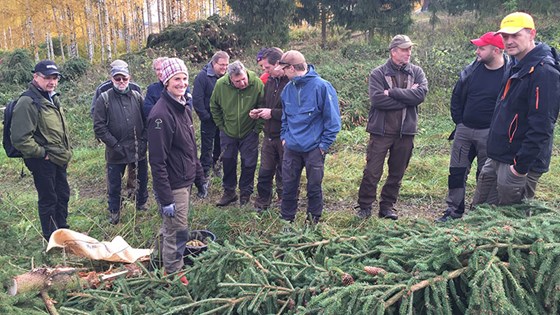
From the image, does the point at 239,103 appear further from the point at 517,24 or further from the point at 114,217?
the point at 517,24

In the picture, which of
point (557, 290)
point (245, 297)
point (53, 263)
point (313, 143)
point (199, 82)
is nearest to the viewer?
point (557, 290)

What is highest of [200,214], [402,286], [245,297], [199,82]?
[199,82]

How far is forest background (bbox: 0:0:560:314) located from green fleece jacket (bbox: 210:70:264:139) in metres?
1.03

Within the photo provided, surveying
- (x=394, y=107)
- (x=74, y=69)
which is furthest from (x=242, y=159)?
(x=74, y=69)

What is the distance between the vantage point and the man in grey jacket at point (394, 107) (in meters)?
5.08

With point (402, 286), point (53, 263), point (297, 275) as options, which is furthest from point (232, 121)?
point (402, 286)

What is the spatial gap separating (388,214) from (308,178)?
120 cm

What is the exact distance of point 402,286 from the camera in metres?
2.61

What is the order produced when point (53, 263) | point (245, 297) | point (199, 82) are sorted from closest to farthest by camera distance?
point (245, 297) < point (53, 263) < point (199, 82)

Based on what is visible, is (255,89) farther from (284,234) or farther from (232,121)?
(284,234)

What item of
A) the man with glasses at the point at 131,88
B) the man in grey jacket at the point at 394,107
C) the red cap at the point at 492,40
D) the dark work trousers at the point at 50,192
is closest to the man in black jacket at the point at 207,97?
A: the man with glasses at the point at 131,88

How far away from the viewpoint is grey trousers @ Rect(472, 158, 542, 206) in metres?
3.80

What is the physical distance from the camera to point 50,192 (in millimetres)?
5082

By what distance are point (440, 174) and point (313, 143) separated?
9.64 feet
